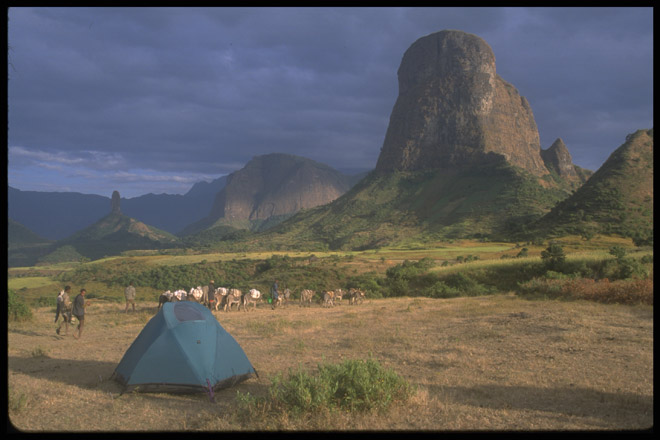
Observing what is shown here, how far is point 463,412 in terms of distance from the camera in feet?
20.7

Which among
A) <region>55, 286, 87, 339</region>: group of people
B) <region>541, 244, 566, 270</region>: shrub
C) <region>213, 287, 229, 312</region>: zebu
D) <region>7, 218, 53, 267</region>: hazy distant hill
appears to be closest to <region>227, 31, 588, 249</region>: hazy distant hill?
<region>541, 244, 566, 270</region>: shrub

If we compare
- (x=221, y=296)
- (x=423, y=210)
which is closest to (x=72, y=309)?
(x=221, y=296)

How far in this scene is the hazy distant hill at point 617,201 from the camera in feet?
157

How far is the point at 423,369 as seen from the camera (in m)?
9.25

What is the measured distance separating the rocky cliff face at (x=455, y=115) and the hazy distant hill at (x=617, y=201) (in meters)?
60.4

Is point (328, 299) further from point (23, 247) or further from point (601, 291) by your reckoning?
point (23, 247)

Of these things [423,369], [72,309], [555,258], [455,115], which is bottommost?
[423,369]

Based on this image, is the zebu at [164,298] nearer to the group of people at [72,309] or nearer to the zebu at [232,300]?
the zebu at [232,300]

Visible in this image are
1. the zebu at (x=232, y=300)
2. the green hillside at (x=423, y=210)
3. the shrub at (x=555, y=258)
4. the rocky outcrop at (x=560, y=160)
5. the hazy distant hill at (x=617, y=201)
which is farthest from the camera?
the rocky outcrop at (x=560, y=160)

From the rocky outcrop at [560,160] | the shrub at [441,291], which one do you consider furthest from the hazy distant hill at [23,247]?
the rocky outcrop at [560,160]

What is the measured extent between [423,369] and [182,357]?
5042 millimetres
